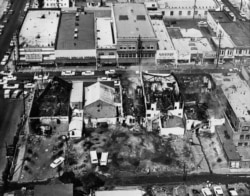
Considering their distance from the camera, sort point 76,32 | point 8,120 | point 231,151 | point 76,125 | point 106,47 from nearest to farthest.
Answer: point 231,151 → point 76,125 → point 8,120 → point 106,47 → point 76,32

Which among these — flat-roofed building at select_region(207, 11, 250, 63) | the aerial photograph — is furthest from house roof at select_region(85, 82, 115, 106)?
flat-roofed building at select_region(207, 11, 250, 63)

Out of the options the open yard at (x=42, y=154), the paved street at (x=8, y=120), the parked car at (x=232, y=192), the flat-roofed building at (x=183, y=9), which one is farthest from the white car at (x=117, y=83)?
the flat-roofed building at (x=183, y=9)

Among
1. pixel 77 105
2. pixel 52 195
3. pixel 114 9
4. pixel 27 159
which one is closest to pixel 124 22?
pixel 114 9

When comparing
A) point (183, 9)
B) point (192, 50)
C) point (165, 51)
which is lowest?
Result: point (192, 50)

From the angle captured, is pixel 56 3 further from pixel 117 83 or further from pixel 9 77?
pixel 117 83

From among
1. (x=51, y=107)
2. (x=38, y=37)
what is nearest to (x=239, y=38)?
(x=38, y=37)

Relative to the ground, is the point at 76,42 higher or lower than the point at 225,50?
higher
